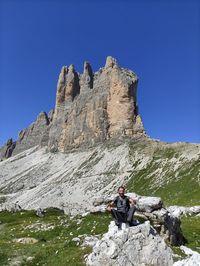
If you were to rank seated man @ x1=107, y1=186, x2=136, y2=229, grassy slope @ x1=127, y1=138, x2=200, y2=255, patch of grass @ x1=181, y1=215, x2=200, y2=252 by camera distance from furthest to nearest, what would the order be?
1. grassy slope @ x1=127, y1=138, x2=200, y2=255
2. patch of grass @ x1=181, y1=215, x2=200, y2=252
3. seated man @ x1=107, y1=186, x2=136, y2=229

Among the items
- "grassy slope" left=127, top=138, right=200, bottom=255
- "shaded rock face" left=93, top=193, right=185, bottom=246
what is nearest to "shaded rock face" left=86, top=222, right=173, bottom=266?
"shaded rock face" left=93, top=193, right=185, bottom=246

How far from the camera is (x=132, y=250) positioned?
21.1 m

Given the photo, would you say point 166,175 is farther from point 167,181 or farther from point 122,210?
point 122,210

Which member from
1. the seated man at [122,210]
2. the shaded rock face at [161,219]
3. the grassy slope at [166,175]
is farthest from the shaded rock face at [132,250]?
the grassy slope at [166,175]

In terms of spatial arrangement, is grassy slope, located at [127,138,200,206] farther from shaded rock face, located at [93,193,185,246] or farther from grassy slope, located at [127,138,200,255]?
shaded rock face, located at [93,193,185,246]

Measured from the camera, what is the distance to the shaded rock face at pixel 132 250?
20.8 m

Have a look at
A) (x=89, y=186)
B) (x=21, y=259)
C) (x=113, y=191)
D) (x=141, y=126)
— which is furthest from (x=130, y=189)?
(x=21, y=259)

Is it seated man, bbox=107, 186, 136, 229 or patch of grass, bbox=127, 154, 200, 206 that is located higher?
patch of grass, bbox=127, 154, 200, 206

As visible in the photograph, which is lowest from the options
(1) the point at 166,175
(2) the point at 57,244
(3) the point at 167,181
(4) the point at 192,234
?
(2) the point at 57,244

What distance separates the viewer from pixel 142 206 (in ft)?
111

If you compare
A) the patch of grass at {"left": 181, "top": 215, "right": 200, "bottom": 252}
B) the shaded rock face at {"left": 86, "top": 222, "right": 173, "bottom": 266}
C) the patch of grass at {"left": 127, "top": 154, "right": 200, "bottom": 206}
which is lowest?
the shaded rock face at {"left": 86, "top": 222, "right": 173, "bottom": 266}

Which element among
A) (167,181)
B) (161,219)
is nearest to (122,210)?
(161,219)

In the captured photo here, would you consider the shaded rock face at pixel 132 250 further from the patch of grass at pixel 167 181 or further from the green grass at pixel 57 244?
the patch of grass at pixel 167 181

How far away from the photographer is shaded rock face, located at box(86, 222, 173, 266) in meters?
20.8
